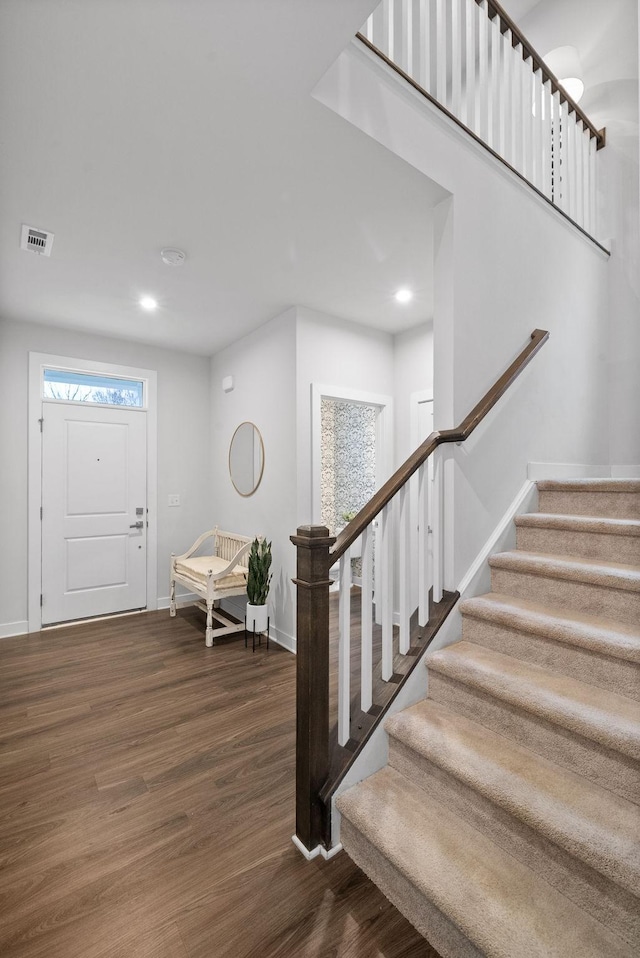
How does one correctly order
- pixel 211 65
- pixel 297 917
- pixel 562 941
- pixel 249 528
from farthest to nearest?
pixel 249 528
pixel 211 65
pixel 297 917
pixel 562 941

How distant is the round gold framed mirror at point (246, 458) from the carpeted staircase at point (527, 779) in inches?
98.2

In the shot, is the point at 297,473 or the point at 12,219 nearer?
the point at 12,219

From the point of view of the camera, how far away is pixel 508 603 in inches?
78.7

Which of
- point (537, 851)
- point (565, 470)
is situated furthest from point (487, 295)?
point (537, 851)

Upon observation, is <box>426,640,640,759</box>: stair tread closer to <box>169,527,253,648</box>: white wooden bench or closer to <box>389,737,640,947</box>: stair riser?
<box>389,737,640,947</box>: stair riser

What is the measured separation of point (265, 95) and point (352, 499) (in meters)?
4.53

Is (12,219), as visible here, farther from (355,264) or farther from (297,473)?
(297,473)

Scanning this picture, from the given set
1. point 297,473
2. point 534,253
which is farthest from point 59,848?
point 534,253

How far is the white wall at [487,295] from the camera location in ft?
6.21

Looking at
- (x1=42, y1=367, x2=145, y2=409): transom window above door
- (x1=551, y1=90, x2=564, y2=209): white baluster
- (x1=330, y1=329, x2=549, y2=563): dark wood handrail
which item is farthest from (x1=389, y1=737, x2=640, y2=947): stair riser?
(x1=42, y1=367, x2=145, y2=409): transom window above door

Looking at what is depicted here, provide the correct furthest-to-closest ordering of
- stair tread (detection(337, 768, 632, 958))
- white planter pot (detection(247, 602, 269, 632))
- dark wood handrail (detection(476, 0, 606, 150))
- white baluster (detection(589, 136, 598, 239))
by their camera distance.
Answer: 1. white planter pot (detection(247, 602, 269, 632))
2. white baluster (detection(589, 136, 598, 239))
3. dark wood handrail (detection(476, 0, 606, 150))
4. stair tread (detection(337, 768, 632, 958))

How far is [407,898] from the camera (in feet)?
4.36

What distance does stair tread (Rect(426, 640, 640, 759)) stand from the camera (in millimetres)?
1314

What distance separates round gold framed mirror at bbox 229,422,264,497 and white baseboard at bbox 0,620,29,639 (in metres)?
2.22
